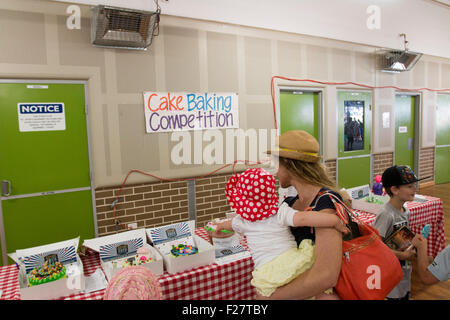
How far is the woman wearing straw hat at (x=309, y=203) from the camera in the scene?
1229 millimetres

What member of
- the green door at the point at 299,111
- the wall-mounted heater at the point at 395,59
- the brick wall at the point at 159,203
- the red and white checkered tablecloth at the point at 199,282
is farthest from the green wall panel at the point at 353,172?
the red and white checkered tablecloth at the point at 199,282

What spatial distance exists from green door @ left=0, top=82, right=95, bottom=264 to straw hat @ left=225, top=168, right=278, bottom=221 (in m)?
2.82

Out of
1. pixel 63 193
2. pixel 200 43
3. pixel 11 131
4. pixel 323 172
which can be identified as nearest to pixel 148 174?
pixel 63 193

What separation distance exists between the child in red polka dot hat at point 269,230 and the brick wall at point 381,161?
18.2ft

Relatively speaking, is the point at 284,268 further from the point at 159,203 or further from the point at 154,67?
the point at 154,67

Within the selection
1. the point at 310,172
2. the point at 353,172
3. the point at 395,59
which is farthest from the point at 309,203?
the point at 395,59

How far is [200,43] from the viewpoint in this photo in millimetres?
4191

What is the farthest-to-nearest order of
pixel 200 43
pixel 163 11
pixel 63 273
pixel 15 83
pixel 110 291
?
pixel 200 43, pixel 163 11, pixel 15 83, pixel 63 273, pixel 110 291

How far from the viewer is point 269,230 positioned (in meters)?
1.38

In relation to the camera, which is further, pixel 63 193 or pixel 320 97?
pixel 320 97

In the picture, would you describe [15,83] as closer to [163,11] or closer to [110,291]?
[163,11]

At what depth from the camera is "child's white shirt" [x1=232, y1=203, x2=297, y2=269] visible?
1357mm
